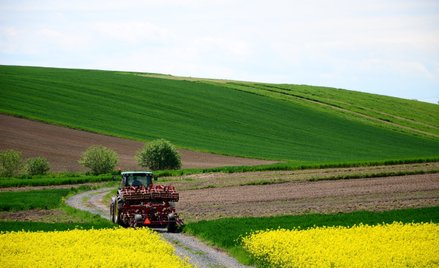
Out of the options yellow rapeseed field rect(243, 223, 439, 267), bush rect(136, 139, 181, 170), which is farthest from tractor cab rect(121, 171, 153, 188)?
bush rect(136, 139, 181, 170)

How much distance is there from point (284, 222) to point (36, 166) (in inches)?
1670

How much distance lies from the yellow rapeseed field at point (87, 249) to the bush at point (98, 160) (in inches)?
1664

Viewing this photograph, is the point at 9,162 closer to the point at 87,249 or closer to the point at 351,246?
the point at 87,249

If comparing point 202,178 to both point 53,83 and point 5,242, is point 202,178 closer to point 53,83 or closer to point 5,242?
point 5,242

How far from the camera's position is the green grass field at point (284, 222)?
102 feet

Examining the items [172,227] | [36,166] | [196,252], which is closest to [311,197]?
[172,227]

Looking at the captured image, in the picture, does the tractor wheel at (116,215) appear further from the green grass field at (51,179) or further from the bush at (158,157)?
the bush at (158,157)

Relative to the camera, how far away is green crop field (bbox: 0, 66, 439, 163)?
96.1 meters

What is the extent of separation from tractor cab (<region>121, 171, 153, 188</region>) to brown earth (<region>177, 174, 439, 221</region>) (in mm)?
3122

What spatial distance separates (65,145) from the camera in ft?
277

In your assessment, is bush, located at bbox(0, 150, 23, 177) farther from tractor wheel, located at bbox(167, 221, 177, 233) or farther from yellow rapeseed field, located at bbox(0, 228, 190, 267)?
yellow rapeseed field, located at bbox(0, 228, 190, 267)

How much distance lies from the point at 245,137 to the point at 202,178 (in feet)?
122

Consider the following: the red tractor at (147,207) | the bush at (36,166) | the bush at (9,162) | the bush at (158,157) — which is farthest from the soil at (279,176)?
the red tractor at (147,207)

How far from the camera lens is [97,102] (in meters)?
109
